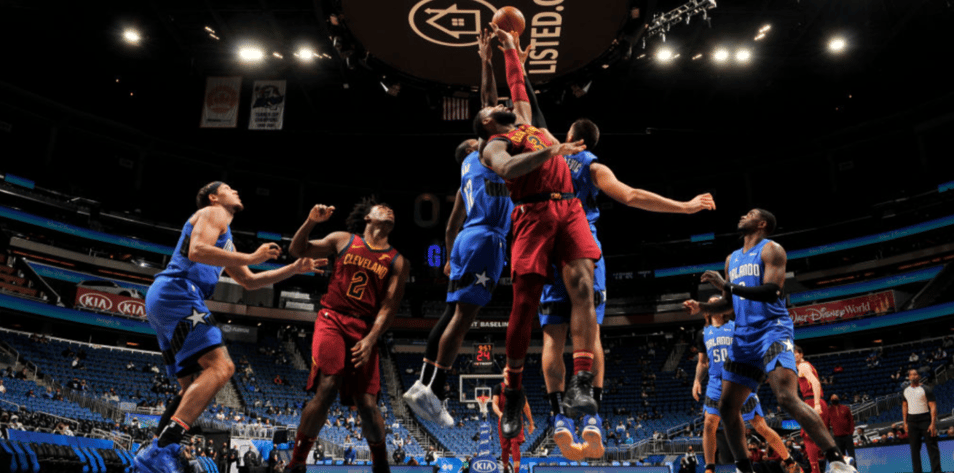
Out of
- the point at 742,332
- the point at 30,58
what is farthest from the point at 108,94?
the point at 742,332

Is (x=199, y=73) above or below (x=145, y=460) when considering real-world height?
above

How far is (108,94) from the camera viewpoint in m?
29.8

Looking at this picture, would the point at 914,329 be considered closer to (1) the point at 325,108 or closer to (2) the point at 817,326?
(2) the point at 817,326

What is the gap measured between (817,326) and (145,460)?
1249 inches

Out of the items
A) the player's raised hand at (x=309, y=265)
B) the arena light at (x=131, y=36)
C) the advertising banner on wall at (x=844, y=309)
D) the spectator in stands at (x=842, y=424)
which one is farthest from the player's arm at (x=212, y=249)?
the advertising banner on wall at (x=844, y=309)

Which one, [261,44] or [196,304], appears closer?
[196,304]

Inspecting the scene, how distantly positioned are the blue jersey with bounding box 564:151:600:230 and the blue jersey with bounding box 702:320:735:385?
463 cm

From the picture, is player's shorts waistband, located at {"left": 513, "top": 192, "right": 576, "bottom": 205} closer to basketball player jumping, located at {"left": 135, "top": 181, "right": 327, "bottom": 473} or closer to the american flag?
basketball player jumping, located at {"left": 135, "top": 181, "right": 327, "bottom": 473}

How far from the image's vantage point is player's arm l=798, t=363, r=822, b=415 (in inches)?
333

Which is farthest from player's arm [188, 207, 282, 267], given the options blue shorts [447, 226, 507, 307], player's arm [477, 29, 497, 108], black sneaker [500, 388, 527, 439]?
player's arm [477, 29, 497, 108]

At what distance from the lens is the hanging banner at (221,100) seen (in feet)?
74.5

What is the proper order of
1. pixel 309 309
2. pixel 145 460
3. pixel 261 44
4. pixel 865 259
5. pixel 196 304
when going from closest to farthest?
1. pixel 145 460
2. pixel 196 304
3. pixel 261 44
4. pixel 865 259
5. pixel 309 309

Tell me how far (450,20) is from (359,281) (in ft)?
31.1

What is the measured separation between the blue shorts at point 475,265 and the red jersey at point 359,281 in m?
1.10
